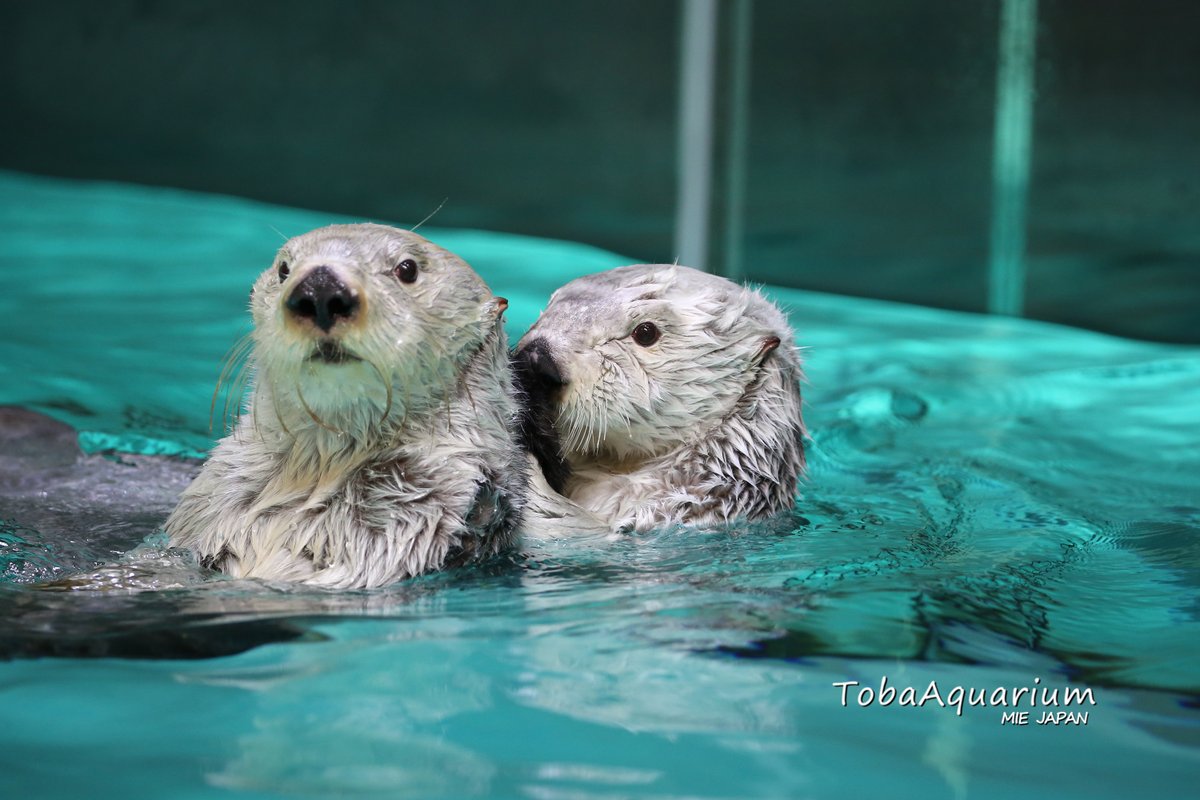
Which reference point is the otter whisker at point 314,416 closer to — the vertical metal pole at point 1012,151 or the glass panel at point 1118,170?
the glass panel at point 1118,170

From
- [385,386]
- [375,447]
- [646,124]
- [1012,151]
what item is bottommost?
[375,447]

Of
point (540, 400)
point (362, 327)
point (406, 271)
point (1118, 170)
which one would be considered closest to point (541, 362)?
point (540, 400)

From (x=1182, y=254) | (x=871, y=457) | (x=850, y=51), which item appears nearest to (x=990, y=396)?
(x=871, y=457)

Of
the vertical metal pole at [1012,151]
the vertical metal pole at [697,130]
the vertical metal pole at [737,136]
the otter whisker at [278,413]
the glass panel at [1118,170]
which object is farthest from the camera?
the vertical metal pole at [737,136]

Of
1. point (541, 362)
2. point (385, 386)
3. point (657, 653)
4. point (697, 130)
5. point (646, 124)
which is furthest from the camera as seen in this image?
point (646, 124)

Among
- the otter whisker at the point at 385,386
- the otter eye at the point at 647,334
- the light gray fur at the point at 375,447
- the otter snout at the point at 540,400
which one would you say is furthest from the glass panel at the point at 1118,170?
the otter whisker at the point at 385,386

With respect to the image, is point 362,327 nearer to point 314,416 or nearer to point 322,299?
point 322,299

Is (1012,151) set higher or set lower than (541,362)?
higher

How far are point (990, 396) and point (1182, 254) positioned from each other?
3.06 meters

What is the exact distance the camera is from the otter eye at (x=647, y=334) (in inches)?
147

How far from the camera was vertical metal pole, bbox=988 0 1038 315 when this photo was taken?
940 cm

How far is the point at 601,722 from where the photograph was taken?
7.61ft

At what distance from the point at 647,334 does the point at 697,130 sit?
640 centimetres

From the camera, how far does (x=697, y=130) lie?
32.3 feet
